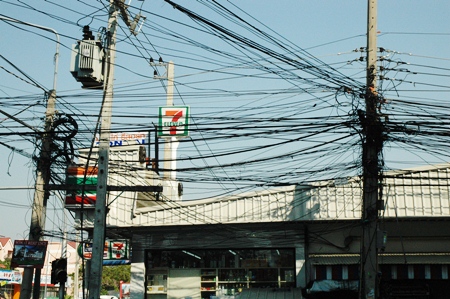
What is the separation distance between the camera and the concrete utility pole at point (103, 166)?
1331 cm

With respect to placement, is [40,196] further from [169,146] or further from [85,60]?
[169,146]

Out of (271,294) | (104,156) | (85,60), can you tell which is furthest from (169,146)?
(85,60)

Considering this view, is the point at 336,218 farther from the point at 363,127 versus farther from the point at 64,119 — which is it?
the point at 64,119

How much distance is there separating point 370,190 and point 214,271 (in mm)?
9813

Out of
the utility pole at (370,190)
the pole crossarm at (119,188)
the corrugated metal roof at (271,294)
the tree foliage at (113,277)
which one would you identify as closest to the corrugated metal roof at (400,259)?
the corrugated metal roof at (271,294)

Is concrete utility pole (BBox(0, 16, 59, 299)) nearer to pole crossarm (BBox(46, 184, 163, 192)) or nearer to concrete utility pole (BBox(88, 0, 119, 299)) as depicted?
pole crossarm (BBox(46, 184, 163, 192))

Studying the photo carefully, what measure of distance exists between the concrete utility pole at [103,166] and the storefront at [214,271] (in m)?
9.03

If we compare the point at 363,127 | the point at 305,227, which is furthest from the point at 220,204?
the point at 363,127

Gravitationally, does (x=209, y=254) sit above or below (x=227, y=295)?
above

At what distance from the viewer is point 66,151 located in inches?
658

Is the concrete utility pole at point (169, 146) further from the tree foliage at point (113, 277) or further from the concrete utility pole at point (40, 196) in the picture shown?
the tree foliage at point (113, 277)

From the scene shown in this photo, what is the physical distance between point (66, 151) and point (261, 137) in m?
5.60

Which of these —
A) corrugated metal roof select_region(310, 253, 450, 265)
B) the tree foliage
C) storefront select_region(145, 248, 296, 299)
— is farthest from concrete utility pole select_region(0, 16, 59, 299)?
the tree foliage

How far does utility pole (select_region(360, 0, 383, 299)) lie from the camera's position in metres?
13.7
